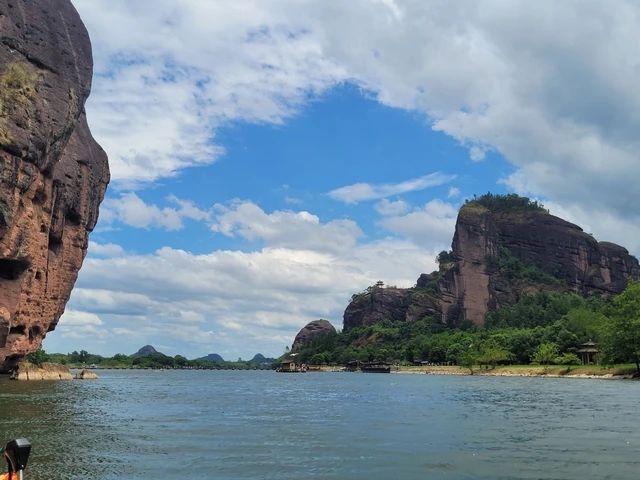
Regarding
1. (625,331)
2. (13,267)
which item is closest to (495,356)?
(625,331)

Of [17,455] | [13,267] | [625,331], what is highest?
[13,267]

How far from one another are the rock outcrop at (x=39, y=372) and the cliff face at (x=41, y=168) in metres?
3.09

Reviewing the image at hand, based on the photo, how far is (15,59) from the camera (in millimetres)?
72250

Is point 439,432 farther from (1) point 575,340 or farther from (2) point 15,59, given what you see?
(1) point 575,340

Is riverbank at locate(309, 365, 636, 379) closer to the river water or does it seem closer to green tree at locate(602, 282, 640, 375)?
green tree at locate(602, 282, 640, 375)

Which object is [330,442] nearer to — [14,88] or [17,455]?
[17,455]

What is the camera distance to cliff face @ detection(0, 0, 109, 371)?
70.2 metres

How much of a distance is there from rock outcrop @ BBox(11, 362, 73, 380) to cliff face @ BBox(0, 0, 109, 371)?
309cm

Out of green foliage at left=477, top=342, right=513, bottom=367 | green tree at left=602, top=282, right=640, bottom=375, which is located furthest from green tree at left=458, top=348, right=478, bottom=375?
green tree at left=602, top=282, right=640, bottom=375

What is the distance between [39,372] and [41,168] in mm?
40347

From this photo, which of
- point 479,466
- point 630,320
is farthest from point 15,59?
point 630,320

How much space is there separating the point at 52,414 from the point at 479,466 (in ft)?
101

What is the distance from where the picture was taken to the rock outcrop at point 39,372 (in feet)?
310

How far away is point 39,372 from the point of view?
102 meters
